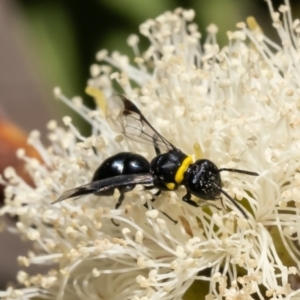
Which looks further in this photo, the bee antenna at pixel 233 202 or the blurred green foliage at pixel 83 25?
the blurred green foliage at pixel 83 25

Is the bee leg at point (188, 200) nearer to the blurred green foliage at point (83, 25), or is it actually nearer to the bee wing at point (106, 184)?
the bee wing at point (106, 184)

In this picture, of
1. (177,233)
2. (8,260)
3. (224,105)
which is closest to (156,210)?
(177,233)

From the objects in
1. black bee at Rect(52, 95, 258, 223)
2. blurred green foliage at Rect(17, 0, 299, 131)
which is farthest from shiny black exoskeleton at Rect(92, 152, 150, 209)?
blurred green foliage at Rect(17, 0, 299, 131)

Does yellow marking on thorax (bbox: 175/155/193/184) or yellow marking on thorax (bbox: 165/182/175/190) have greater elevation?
yellow marking on thorax (bbox: 175/155/193/184)

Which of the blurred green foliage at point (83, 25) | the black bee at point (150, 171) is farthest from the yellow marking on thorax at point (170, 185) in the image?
the blurred green foliage at point (83, 25)

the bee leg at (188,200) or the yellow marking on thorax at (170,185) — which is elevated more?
the yellow marking on thorax at (170,185)

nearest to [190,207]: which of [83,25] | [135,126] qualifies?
[135,126]

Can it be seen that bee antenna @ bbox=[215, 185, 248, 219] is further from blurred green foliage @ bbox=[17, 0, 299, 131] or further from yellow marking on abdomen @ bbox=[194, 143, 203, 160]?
blurred green foliage @ bbox=[17, 0, 299, 131]
